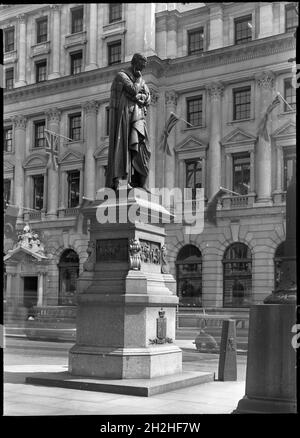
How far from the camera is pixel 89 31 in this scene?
45969mm

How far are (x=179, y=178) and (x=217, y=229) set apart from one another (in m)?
4.58

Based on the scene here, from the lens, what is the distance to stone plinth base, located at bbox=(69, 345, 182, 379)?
9.71m

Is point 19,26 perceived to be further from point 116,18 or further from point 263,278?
point 263,278

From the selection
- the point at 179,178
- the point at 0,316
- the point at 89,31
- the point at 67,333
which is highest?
the point at 89,31

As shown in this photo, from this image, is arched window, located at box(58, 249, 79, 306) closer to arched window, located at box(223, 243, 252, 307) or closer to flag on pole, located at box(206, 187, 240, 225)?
flag on pole, located at box(206, 187, 240, 225)

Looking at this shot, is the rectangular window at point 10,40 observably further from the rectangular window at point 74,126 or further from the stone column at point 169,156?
the stone column at point 169,156

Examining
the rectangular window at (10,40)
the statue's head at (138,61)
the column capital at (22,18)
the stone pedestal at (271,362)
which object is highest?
the column capital at (22,18)

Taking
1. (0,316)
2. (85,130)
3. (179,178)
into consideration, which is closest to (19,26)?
(85,130)

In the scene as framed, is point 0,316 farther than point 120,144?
No

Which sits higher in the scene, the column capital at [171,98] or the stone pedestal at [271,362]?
the column capital at [171,98]

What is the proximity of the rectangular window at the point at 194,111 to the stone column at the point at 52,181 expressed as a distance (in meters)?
10.4

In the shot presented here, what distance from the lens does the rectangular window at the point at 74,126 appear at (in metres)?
46.9

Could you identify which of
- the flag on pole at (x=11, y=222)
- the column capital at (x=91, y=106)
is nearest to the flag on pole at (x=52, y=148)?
the column capital at (x=91, y=106)

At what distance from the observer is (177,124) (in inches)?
1697
